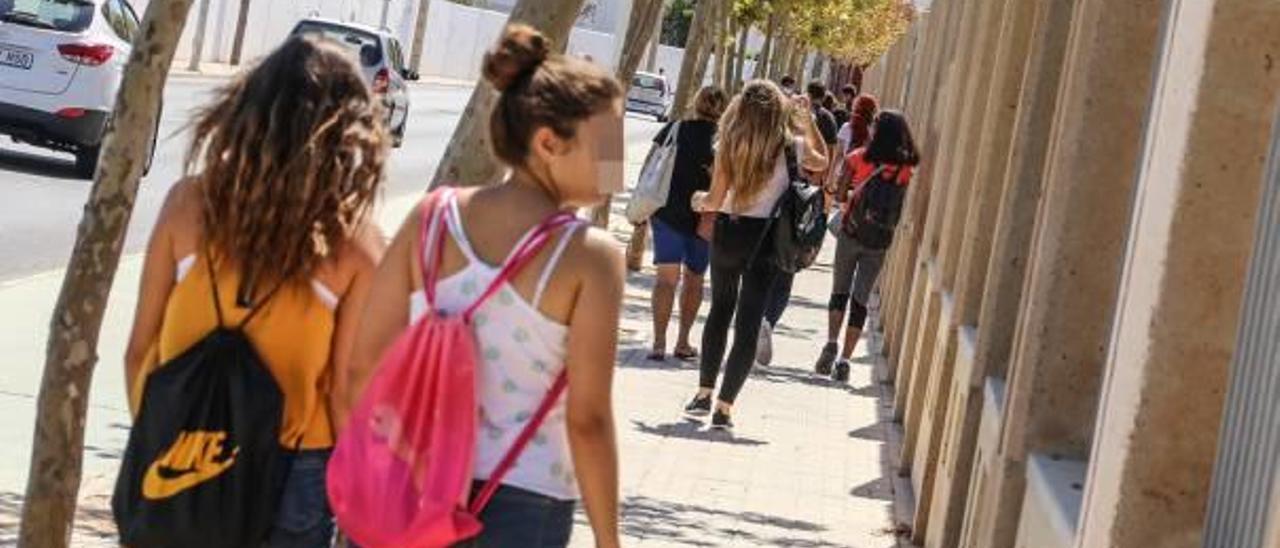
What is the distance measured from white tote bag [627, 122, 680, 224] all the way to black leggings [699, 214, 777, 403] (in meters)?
1.70

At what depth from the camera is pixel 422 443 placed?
14.9ft

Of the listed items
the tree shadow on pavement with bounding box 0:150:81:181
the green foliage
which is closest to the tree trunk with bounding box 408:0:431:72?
the green foliage

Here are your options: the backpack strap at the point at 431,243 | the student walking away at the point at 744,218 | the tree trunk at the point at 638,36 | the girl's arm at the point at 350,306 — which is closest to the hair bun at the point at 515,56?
the backpack strap at the point at 431,243

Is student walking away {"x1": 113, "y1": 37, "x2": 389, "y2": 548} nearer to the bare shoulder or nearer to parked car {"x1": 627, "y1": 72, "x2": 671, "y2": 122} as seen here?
the bare shoulder

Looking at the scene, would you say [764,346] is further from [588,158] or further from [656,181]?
[588,158]

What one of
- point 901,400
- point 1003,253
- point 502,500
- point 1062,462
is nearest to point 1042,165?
point 1003,253

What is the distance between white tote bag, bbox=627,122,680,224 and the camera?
47.8ft

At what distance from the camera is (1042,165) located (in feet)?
29.6

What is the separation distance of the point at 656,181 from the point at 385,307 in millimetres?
9945

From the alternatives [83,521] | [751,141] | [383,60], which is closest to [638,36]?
[751,141]

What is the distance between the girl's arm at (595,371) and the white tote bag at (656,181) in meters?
9.93

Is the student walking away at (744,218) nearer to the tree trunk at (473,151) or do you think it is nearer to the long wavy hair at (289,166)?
the tree trunk at (473,151)

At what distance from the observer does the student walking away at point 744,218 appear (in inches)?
492

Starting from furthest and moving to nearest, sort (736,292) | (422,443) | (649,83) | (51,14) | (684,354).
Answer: (649,83) < (51,14) < (684,354) < (736,292) < (422,443)
